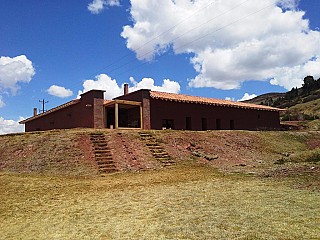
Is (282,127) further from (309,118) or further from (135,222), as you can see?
(135,222)

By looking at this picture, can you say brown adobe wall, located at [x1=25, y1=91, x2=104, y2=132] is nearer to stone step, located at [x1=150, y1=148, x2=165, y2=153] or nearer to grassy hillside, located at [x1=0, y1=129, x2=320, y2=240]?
grassy hillside, located at [x1=0, y1=129, x2=320, y2=240]

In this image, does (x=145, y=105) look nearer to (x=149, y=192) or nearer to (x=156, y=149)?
(x=156, y=149)

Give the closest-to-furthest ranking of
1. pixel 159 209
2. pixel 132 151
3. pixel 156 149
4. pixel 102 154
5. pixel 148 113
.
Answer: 1. pixel 159 209
2. pixel 102 154
3. pixel 132 151
4. pixel 156 149
5. pixel 148 113

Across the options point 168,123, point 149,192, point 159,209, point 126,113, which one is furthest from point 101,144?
point 159,209

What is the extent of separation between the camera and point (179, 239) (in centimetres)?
580

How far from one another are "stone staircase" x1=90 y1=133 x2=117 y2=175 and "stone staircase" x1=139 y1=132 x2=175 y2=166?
8.45 ft

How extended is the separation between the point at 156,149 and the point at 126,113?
1037cm

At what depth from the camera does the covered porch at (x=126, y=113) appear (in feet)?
82.6

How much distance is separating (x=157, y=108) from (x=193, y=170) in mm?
11180

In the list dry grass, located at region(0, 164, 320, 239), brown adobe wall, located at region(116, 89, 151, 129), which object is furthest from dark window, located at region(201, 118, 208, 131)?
dry grass, located at region(0, 164, 320, 239)

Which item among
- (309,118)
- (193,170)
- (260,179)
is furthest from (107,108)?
(309,118)

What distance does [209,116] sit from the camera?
98.3 feet

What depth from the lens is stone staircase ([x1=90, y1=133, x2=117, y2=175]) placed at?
15797 mm

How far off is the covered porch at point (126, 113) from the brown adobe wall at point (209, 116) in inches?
50.1
